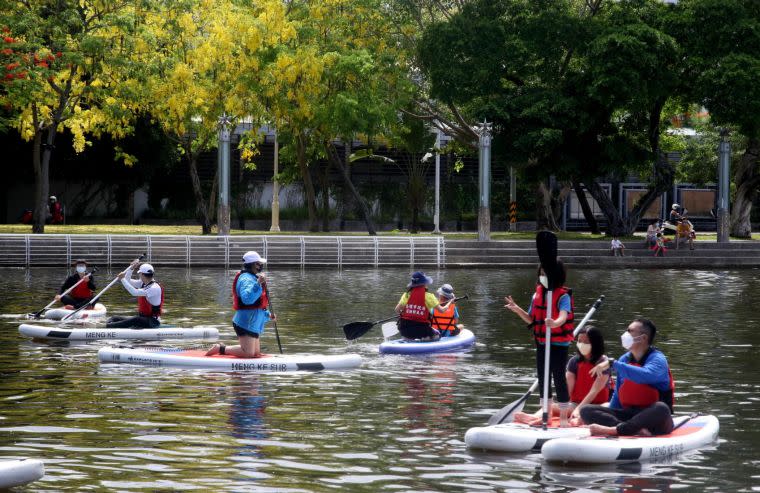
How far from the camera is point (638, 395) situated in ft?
38.2

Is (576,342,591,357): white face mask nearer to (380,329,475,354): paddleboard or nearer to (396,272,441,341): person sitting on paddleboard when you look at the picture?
(380,329,475,354): paddleboard

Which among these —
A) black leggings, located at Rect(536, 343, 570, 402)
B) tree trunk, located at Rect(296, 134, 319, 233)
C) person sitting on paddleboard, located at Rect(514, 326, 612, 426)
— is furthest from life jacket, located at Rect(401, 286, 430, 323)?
tree trunk, located at Rect(296, 134, 319, 233)

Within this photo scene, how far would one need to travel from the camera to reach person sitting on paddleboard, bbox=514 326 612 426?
12.0 m

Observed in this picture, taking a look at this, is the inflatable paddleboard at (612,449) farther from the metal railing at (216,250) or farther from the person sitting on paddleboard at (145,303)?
the metal railing at (216,250)

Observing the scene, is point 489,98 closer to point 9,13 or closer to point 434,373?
point 9,13

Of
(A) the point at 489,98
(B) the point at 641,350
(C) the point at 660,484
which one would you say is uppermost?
(A) the point at 489,98

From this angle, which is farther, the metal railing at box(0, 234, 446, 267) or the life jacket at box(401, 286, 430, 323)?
the metal railing at box(0, 234, 446, 267)

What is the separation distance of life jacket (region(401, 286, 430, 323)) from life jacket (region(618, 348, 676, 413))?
7.74 meters

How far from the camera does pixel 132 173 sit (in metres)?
57.8

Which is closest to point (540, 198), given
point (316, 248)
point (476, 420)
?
point (316, 248)

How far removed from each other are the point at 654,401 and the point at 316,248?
31059 mm

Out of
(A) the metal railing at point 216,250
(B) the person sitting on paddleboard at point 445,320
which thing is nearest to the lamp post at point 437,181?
(A) the metal railing at point 216,250

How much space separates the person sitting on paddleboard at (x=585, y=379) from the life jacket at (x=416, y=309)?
6837 mm

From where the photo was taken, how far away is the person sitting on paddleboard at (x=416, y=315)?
63.5 feet
